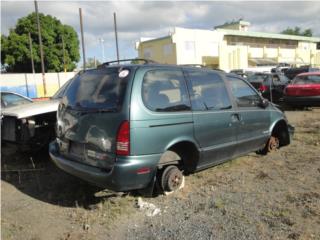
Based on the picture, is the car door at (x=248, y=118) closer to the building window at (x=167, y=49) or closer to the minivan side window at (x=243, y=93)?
the minivan side window at (x=243, y=93)

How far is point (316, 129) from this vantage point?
9.20 meters

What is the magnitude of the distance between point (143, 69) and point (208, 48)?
41220 millimetres

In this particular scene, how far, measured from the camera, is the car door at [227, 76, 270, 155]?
218 inches

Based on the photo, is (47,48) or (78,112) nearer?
(78,112)

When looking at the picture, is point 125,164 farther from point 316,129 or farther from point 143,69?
point 316,129

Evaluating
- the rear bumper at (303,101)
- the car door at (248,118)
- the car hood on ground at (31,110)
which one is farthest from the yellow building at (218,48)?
the car door at (248,118)

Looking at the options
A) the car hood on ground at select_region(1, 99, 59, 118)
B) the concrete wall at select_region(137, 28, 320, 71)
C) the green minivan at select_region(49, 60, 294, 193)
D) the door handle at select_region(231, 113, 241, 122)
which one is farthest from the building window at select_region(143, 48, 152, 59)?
the door handle at select_region(231, 113, 241, 122)

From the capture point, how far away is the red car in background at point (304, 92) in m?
13.3

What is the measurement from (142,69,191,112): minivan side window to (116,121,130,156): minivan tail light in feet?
1.28

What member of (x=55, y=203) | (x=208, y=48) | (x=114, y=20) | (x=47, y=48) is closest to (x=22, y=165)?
(x=55, y=203)

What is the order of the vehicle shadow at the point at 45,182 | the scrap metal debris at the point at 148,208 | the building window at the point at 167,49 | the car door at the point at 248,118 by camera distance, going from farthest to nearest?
the building window at the point at 167,49 → the car door at the point at 248,118 → the vehicle shadow at the point at 45,182 → the scrap metal debris at the point at 148,208

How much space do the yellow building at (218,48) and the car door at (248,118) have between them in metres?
35.1

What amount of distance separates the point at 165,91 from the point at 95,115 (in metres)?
0.94

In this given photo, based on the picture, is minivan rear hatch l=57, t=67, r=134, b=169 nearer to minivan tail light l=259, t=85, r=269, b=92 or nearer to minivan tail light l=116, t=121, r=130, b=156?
minivan tail light l=116, t=121, r=130, b=156
